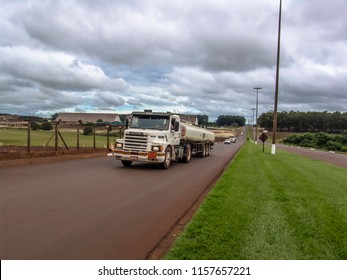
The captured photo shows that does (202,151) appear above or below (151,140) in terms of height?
below

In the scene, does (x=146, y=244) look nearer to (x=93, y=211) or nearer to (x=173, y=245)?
(x=173, y=245)

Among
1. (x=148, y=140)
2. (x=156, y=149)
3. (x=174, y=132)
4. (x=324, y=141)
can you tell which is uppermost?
(x=174, y=132)

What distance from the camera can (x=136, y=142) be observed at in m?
17.4

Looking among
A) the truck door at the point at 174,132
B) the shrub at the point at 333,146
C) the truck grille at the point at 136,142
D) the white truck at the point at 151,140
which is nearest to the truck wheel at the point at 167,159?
the white truck at the point at 151,140

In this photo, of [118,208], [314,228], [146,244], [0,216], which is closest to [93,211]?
[118,208]

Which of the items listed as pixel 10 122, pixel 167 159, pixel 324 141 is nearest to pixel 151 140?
pixel 167 159

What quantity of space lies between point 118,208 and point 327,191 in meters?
6.55

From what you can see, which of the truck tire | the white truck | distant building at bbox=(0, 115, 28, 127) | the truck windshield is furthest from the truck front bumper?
the truck tire

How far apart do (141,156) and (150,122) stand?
7.22 feet

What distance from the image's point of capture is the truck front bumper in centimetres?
1698

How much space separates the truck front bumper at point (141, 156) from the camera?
55.7ft

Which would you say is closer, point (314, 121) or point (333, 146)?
point (333, 146)

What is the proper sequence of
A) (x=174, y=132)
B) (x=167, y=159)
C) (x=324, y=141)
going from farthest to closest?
(x=324, y=141), (x=174, y=132), (x=167, y=159)

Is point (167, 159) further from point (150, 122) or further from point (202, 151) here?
point (202, 151)
